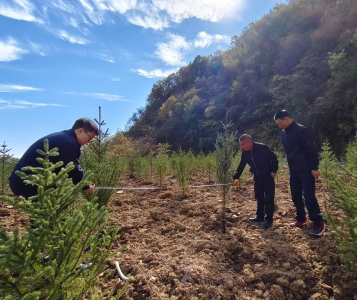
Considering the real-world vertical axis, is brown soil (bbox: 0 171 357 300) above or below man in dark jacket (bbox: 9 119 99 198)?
below

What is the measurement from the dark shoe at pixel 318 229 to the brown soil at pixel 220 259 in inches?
2.9

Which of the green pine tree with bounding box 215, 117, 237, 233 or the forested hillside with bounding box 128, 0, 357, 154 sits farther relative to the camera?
the forested hillside with bounding box 128, 0, 357, 154

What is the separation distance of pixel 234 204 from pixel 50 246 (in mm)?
4178

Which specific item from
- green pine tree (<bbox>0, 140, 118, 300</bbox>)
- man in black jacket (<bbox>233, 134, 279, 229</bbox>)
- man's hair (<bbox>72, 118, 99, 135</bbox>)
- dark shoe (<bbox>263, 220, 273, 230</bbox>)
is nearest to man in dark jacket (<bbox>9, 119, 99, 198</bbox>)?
man's hair (<bbox>72, 118, 99, 135</bbox>)

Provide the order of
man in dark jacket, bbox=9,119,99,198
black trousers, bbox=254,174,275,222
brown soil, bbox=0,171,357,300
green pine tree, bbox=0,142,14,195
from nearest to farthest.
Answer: brown soil, bbox=0,171,357,300 → man in dark jacket, bbox=9,119,99,198 → black trousers, bbox=254,174,275,222 → green pine tree, bbox=0,142,14,195

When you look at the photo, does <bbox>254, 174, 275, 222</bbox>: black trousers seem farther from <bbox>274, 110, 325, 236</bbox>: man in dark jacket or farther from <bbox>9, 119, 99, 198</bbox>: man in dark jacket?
<bbox>9, 119, 99, 198</bbox>: man in dark jacket

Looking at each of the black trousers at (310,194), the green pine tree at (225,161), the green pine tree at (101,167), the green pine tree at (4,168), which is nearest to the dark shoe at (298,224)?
the black trousers at (310,194)

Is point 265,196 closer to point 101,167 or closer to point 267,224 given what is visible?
point 267,224

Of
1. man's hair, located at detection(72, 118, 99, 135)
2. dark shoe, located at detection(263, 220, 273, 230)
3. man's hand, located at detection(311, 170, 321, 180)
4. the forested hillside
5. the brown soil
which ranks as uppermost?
the forested hillside

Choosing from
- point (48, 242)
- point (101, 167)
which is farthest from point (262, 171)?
point (48, 242)

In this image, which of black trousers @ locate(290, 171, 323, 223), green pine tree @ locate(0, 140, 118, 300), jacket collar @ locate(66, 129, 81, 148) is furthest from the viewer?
black trousers @ locate(290, 171, 323, 223)

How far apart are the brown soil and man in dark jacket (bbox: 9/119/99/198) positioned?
3.44ft

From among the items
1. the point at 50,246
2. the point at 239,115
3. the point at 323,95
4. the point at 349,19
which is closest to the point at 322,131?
the point at 323,95

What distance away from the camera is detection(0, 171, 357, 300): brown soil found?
7.19ft
